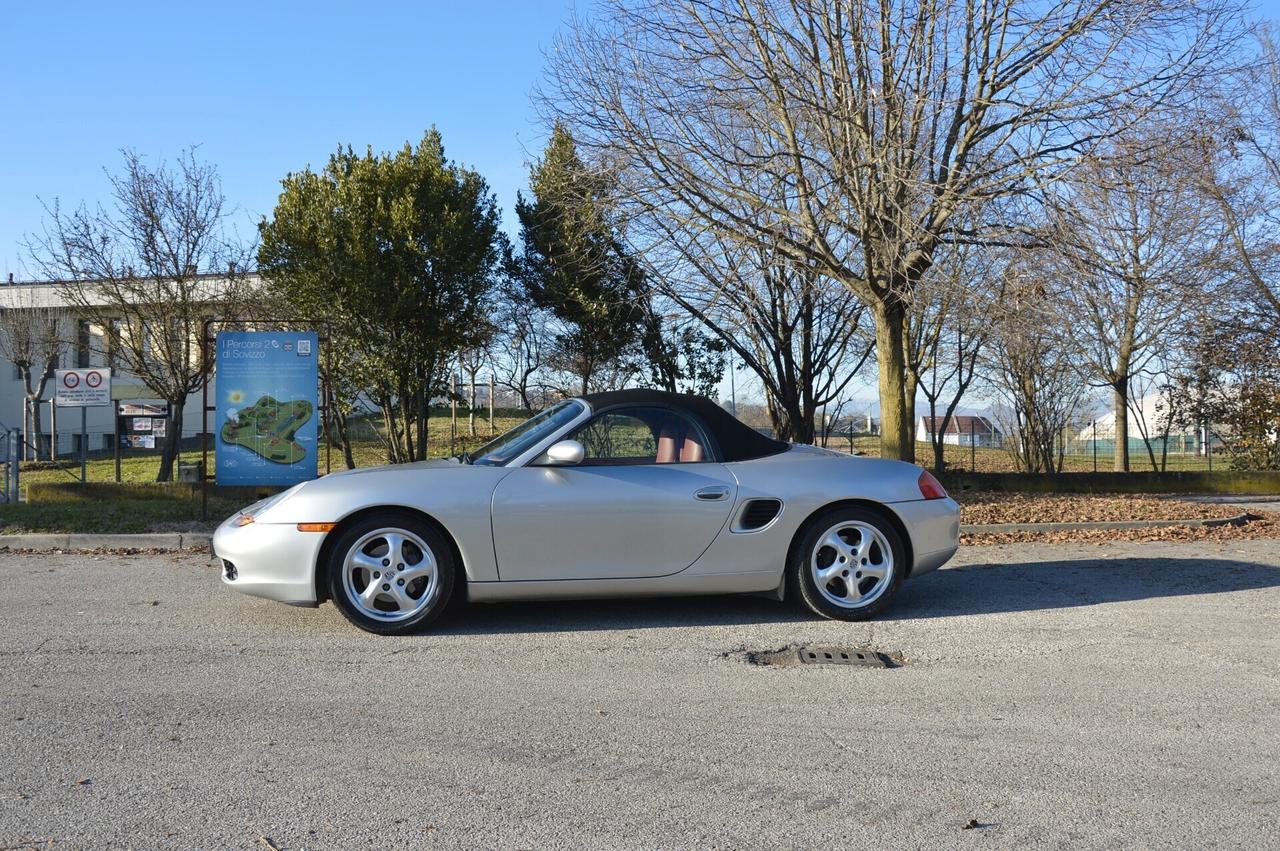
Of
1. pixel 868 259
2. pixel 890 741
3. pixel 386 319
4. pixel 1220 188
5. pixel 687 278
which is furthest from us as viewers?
pixel 386 319

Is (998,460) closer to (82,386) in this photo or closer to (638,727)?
(82,386)

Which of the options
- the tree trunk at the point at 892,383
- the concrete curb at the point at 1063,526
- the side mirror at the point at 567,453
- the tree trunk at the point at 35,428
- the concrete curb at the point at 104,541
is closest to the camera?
the side mirror at the point at 567,453

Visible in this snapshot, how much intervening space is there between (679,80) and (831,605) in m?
8.69

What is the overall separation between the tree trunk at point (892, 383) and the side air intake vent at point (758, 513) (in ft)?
26.5

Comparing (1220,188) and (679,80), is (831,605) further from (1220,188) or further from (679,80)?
(1220,188)

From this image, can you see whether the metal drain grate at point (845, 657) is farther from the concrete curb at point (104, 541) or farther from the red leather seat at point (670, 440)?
the concrete curb at point (104, 541)

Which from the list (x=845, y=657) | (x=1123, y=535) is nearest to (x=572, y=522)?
(x=845, y=657)

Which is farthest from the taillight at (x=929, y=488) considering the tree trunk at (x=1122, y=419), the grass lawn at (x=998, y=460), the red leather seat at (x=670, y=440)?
the grass lawn at (x=998, y=460)

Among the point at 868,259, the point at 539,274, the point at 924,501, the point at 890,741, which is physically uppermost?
the point at 539,274

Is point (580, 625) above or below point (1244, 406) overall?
below

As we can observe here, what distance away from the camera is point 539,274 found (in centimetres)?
2142

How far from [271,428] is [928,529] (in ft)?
26.2

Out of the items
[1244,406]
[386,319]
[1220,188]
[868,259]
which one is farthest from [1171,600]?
[1244,406]

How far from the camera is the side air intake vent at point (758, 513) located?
6.33 m
